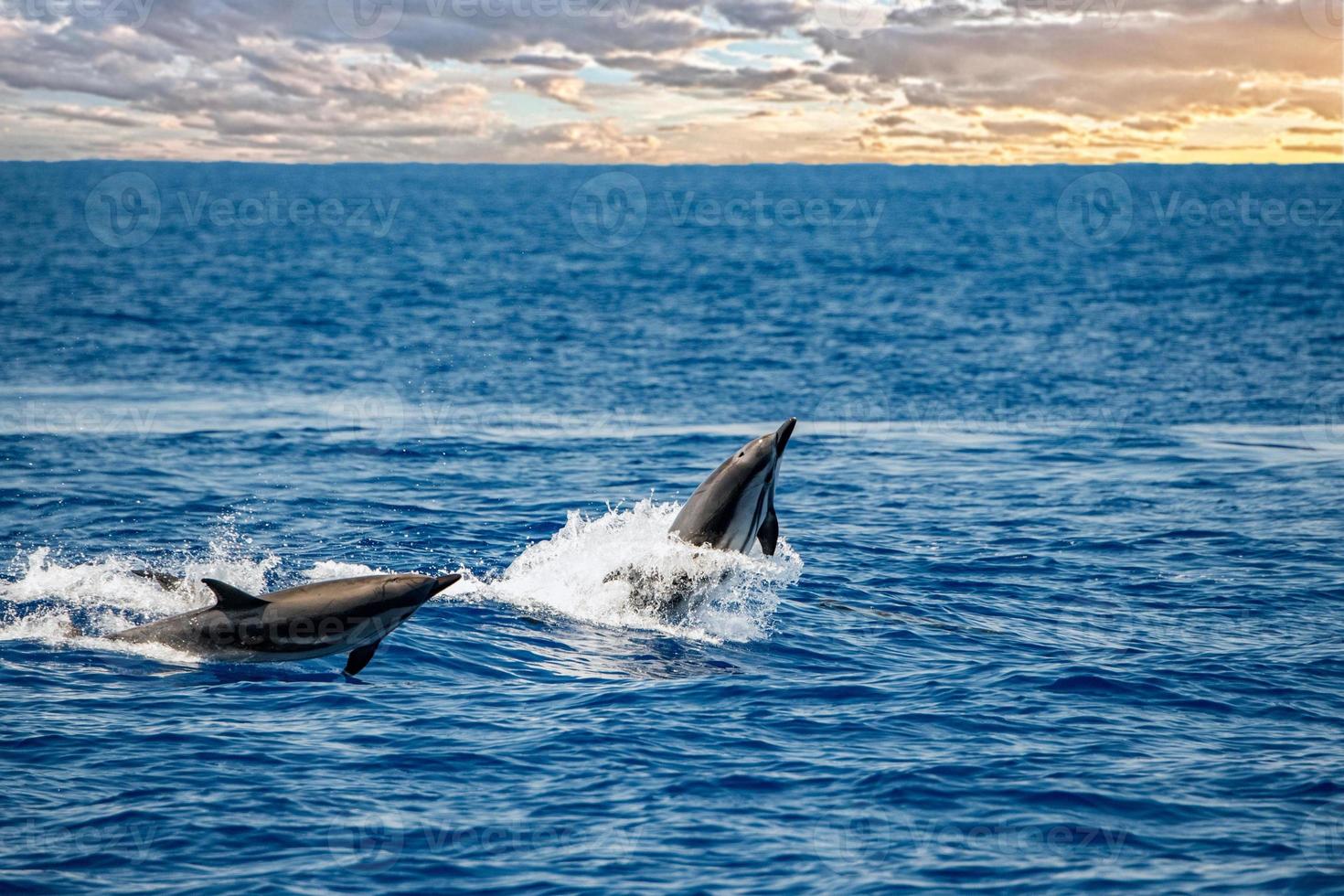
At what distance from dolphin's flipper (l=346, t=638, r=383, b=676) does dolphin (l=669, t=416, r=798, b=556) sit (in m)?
4.68

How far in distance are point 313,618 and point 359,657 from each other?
0.69 meters

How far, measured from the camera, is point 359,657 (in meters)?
15.3

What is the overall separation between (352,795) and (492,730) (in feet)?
6.97

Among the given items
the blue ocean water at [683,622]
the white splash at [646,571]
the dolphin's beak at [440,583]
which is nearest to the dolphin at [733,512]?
the white splash at [646,571]

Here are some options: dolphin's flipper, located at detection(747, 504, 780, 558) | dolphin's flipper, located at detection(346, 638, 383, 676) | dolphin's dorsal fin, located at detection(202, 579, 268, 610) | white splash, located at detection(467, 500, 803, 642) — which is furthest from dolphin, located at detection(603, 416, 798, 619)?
dolphin's dorsal fin, located at detection(202, 579, 268, 610)

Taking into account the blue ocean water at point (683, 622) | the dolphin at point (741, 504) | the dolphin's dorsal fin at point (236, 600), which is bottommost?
the blue ocean water at point (683, 622)

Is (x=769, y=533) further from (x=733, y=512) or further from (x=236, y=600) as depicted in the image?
(x=236, y=600)

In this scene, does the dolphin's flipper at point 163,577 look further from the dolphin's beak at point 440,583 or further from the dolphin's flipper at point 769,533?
the dolphin's flipper at point 769,533

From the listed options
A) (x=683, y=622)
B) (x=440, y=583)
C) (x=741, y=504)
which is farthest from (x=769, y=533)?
(x=440, y=583)

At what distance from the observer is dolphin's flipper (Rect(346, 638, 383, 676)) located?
600 inches

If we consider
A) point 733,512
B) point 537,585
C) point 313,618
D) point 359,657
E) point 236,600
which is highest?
point 733,512

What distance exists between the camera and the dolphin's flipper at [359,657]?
15242mm

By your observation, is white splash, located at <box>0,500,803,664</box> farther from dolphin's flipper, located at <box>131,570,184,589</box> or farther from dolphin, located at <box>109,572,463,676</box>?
dolphin, located at <box>109,572,463,676</box>

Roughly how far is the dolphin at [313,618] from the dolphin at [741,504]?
12.4 ft
